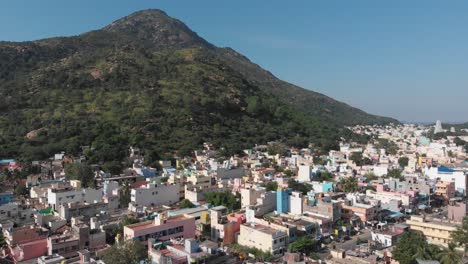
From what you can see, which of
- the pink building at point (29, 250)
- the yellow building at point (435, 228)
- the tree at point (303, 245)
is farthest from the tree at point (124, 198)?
the yellow building at point (435, 228)

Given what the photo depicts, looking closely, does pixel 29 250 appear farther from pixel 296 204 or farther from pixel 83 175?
pixel 296 204

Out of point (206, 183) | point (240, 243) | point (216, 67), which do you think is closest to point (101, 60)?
point (216, 67)

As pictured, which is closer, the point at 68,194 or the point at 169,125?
the point at 68,194

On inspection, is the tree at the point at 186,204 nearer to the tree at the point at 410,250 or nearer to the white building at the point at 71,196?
the white building at the point at 71,196

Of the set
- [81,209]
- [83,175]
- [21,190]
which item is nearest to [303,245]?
[81,209]

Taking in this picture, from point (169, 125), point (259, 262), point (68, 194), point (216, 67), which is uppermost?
point (216, 67)

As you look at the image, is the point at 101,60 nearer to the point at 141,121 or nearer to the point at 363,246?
the point at 141,121

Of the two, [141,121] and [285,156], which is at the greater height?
[141,121]
